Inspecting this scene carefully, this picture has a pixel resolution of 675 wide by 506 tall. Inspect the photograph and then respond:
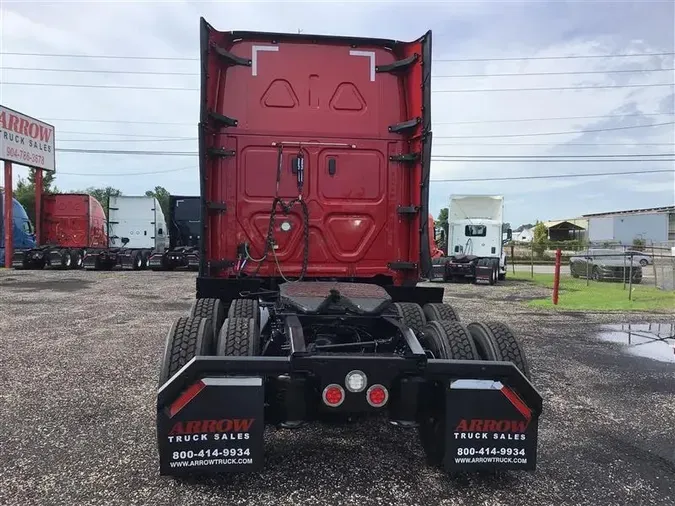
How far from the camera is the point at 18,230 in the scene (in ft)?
81.6

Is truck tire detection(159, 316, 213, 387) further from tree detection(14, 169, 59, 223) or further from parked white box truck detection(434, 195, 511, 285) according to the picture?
tree detection(14, 169, 59, 223)

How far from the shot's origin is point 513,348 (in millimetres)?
3400

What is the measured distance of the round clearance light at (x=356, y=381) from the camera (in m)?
2.90

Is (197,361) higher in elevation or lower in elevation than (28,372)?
higher

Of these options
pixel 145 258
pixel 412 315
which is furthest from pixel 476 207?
pixel 412 315

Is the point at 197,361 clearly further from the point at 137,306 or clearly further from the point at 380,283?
the point at 137,306

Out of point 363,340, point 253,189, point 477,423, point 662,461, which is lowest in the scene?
point 662,461

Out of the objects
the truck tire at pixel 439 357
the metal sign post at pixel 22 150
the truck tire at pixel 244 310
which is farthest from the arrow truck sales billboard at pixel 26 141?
the truck tire at pixel 439 357

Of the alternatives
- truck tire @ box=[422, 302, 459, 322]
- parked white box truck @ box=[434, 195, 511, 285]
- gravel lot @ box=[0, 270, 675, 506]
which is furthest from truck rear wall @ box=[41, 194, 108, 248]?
truck tire @ box=[422, 302, 459, 322]

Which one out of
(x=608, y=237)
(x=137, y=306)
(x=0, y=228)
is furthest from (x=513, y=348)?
(x=608, y=237)

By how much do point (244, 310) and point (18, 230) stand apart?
25.3 m

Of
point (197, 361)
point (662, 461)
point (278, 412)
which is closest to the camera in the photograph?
point (197, 361)

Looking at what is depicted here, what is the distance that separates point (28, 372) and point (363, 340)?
419cm

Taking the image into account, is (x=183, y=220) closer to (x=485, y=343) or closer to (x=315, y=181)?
(x=315, y=181)
